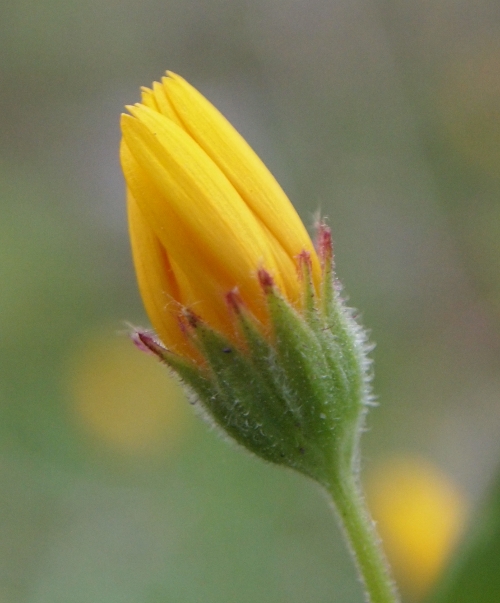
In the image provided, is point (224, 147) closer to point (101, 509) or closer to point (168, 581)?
point (168, 581)

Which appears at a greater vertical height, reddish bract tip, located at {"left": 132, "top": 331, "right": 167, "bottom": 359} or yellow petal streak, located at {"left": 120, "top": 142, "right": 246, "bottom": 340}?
yellow petal streak, located at {"left": 120, "top": 142, "right": 246, "bottom": 340}

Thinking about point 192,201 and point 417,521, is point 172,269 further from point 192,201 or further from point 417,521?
point 417,521

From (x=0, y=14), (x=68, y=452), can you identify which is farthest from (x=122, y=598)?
(x=0, y=14)

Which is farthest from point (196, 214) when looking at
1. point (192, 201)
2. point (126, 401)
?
point (126, 401)

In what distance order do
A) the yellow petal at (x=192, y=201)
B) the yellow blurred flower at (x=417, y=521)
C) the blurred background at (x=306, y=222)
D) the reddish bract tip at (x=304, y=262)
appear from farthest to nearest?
the blurred background at (x=306, y=222) → the yellow blurred flower at (x=417, y=521) → the reddish bract tip at (x=304, y=262) → the yellow petal at (x=192, y=201)

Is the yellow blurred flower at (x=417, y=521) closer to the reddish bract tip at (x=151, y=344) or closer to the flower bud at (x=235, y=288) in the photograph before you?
the flower bud at (x=235, y=288)

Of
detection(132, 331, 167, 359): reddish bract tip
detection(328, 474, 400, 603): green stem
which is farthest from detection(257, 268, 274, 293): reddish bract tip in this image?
detection(328, 474, 400, 603): green stem

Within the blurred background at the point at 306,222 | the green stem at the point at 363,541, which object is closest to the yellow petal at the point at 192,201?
the green stem at the point at 363,541

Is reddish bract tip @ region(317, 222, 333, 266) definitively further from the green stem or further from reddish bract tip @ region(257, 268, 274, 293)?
the green stem
